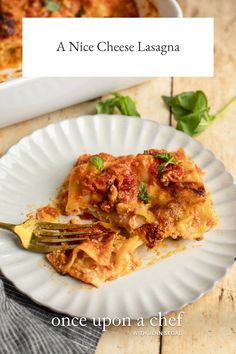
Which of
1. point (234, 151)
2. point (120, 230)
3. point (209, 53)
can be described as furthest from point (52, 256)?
point (209, 53)

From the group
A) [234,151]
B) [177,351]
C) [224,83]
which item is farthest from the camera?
[224,83]

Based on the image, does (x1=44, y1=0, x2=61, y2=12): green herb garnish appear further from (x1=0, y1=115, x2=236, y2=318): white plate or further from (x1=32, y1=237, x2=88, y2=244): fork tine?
(x1=32, y1=237, x2=88, y2=244): fork tine

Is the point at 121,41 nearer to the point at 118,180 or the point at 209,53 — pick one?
the point at 209,53

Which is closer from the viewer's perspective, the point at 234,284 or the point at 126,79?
the point at 234,284

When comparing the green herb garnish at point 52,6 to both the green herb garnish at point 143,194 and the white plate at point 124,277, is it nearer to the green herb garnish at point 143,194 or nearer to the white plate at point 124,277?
the white plate at point 124,277

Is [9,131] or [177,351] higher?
[9,131]

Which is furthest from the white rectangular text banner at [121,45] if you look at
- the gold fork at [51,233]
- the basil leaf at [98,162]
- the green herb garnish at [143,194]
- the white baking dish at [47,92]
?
the gold fork at [51,233]

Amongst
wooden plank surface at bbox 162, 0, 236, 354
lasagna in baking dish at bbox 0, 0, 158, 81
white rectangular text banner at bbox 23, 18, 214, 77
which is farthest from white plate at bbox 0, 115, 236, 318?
lasagna in baking dish at bbox 0, 0, 158, 81
